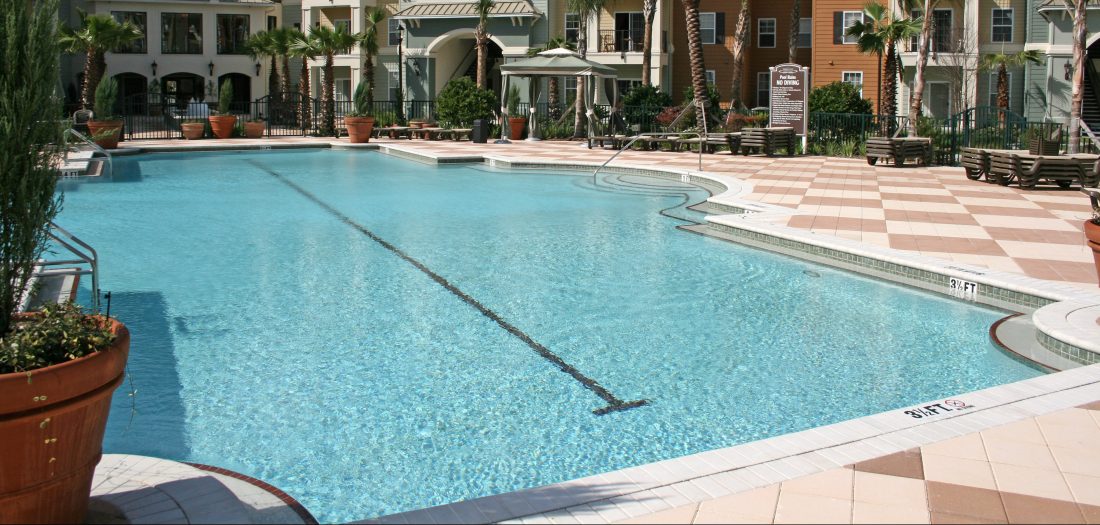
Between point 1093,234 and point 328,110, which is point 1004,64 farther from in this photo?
point 1093,234

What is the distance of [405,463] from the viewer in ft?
18.4

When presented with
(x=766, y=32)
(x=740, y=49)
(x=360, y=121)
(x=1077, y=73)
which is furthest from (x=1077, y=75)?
(x=766, y=32)

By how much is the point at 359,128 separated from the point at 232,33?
76.5 ft

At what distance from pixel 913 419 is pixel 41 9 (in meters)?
4.68

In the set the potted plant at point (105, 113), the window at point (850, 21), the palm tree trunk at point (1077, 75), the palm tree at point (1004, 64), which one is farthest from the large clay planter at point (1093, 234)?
the window at point (850, 21)

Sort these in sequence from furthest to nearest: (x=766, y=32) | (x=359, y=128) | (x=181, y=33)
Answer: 1. (x=181, y=33)
2. (x=766, y=32)
3. (x=359, y=128)

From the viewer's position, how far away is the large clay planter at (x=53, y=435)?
3498mm

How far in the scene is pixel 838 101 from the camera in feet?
94.5

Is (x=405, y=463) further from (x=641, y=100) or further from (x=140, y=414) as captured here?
(x=641, y=100)

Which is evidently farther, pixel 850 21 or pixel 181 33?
pixel 181 33

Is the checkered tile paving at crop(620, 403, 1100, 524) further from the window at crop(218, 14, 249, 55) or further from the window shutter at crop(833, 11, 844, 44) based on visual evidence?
the window at crop(218, 14, 249, 55)

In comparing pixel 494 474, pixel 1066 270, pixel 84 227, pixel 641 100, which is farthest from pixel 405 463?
pixel 641 100

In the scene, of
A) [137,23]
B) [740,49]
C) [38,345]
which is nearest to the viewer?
[38,345]

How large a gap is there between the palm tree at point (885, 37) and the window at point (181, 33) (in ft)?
102
